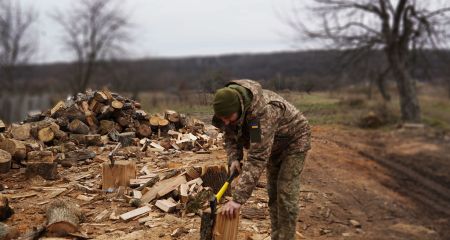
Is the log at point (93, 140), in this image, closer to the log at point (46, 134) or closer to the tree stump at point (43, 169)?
the log at point (46, 134)

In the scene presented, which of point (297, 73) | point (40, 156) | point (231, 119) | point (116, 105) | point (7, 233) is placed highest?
point (297, 73)

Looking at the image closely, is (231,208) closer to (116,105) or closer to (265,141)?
(265,141)

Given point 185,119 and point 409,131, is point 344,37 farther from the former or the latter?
point 185,119

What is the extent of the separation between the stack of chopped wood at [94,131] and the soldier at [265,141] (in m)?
3.99

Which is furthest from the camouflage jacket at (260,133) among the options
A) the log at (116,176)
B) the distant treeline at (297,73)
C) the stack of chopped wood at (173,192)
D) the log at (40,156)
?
the distant treeline at (297,73)

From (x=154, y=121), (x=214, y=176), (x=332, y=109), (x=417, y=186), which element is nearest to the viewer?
(x=214, y=176)

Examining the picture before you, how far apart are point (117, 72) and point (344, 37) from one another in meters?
22.4

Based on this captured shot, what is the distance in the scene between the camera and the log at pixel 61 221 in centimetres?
475

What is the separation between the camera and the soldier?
352 centimetres

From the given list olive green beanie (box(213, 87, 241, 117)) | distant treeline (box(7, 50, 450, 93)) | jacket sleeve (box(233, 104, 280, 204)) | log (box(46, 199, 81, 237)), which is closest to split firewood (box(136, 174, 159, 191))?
log (box(46, 199, 81, 237))

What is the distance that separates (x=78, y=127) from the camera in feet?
28.7

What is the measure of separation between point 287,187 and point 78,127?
570 cm

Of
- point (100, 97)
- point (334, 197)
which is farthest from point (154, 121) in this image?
point (334, 197)

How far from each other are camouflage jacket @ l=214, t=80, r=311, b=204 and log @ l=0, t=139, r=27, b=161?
4580 mm
